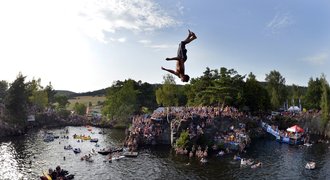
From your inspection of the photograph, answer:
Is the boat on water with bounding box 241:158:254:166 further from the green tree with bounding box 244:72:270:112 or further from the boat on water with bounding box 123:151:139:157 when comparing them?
the green tree with bounding box 244:72:270:112

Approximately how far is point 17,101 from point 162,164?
54.8 metres

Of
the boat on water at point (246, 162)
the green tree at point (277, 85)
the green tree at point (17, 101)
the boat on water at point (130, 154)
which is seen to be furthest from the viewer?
the green tree at point (277, 85)

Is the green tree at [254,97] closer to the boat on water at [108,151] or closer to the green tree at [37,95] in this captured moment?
the boat on water at [108,151]

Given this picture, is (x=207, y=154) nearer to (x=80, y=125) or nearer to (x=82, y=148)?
(x=82, y=148)

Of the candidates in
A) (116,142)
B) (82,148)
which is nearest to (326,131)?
(116,142)

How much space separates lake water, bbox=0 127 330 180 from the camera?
4397 cm

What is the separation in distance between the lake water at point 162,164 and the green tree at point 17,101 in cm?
2184

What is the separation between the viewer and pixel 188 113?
6444 cm

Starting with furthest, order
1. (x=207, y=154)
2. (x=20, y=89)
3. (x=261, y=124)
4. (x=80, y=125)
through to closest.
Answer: (x=80, y=125)
(x=20, y=89)
(x=261, y=124)
(x=207, y=154)

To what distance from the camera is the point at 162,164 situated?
49.8m

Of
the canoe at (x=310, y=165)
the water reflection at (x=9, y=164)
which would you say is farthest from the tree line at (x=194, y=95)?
the canoe at (x=310, y=165)

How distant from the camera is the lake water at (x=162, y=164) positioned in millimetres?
43969

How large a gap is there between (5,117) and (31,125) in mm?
15324

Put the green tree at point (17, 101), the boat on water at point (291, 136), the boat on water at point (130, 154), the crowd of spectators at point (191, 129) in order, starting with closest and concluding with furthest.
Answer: the boat on water at point (130, 154) < the crowd of spectators at point (191, 129) < the boat on water at point (291, 136) < the green tree at point (17, 101)
